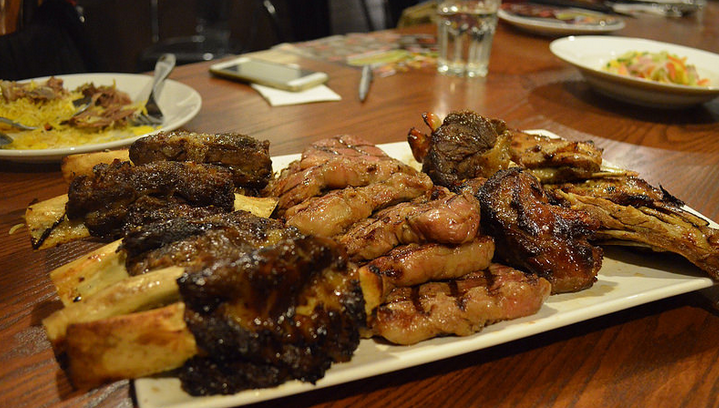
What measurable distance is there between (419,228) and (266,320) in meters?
0.57

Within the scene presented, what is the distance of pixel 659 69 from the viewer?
3.54 m

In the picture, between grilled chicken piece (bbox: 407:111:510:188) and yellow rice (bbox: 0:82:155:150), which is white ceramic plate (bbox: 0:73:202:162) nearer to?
yellow rice (bbox: 0:82:155:150)

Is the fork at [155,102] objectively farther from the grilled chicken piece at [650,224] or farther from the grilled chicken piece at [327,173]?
the grilled chicken piece at [650,224]

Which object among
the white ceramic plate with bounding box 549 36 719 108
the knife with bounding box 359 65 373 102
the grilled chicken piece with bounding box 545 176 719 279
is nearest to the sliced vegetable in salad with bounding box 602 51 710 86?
the white ceramic plate with bounding box 549 36 719 108

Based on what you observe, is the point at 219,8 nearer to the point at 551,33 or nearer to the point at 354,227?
the point at 551,33

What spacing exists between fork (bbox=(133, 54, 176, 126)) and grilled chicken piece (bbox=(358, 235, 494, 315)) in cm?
194

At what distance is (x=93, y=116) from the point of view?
280 centimetres

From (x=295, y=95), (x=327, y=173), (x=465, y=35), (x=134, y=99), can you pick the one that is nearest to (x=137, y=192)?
(x=327, y=173)

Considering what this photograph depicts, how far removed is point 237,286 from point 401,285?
1.74ft

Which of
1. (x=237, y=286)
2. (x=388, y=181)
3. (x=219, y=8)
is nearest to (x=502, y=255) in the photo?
(x=388, y=181)

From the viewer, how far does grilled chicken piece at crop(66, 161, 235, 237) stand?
63.9 inches

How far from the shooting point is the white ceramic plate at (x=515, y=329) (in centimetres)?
113

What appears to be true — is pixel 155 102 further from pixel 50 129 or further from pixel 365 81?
pixel 365 81

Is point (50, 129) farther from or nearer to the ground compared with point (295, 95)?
farther from the ground
